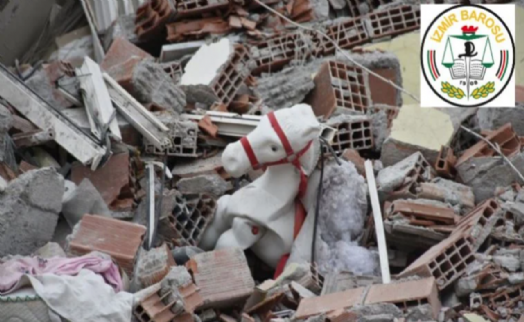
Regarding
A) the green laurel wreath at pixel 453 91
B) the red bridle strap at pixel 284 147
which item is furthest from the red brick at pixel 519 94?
the red bridle strap at pixel 284 147

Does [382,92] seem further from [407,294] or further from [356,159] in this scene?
[407,294]

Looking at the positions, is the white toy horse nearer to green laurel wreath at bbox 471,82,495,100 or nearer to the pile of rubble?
the pile of rubble

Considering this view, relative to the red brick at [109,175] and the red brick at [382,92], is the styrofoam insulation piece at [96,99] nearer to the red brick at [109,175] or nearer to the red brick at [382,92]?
the red brick at [109,175]

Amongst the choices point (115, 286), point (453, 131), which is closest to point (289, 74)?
point (453, 131)

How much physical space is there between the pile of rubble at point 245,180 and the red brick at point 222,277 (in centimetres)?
1

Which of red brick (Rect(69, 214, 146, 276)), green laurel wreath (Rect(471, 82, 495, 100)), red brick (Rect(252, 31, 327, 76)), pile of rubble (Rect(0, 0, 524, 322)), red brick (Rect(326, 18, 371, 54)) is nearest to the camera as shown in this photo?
pile of rubble (Rect(0, 0, 524, 322))

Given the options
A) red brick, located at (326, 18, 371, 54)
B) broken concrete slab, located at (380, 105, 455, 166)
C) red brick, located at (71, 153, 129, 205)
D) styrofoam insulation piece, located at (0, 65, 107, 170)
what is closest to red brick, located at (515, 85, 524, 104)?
broken concrete slab, located at (380, 105, 455, 166)

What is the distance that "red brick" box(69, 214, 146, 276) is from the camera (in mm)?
7996

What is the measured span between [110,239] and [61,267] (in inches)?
19.2

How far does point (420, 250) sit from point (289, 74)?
2238mm

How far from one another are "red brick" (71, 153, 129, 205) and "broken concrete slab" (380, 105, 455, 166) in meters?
1.60

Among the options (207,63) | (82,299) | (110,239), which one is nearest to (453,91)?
(207,63)

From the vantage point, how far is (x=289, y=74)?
10.4 meters

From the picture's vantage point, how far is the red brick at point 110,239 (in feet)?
26.2
